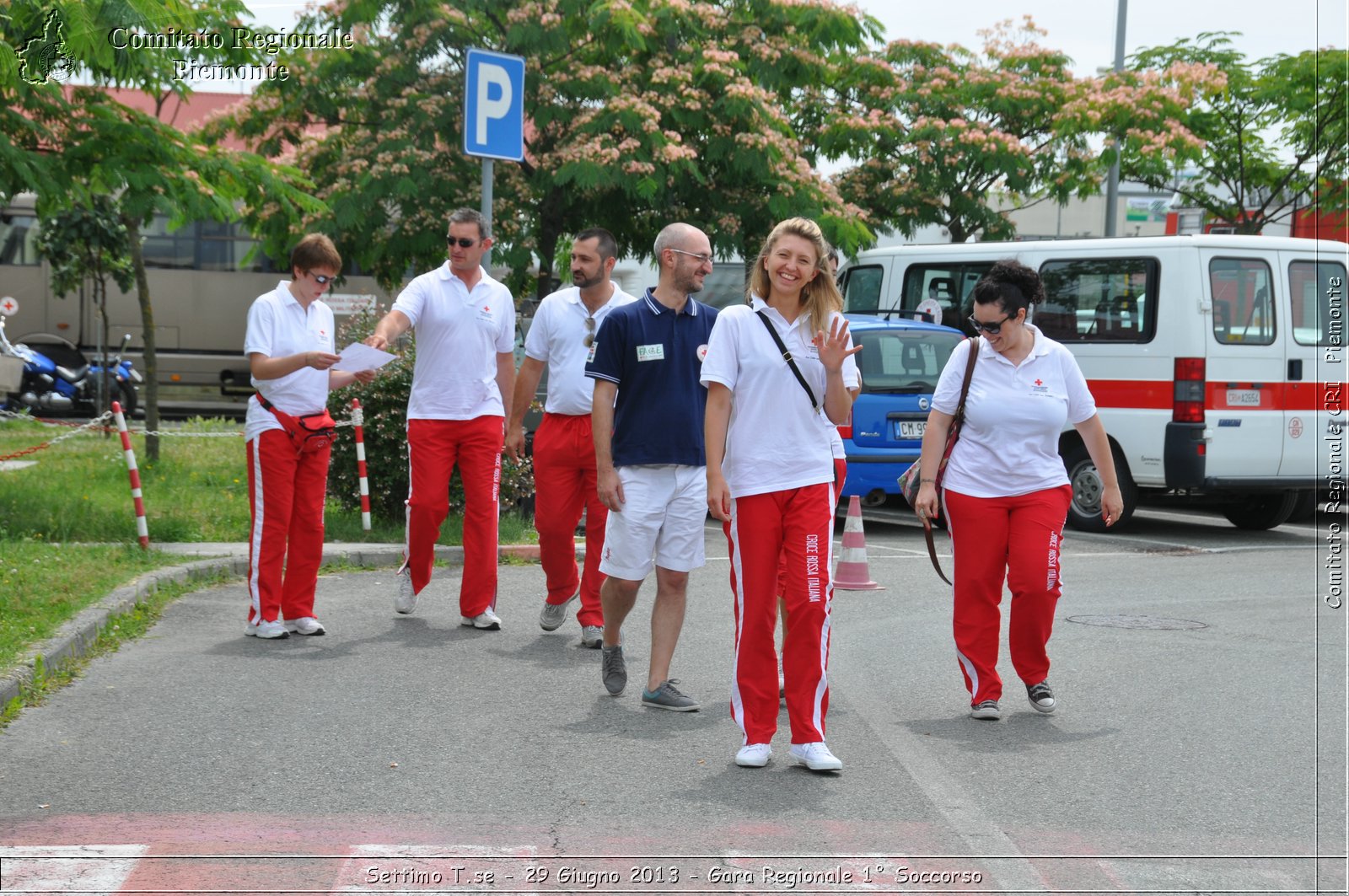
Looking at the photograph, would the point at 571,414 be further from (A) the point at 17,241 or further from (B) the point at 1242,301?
(A) the point at 17,241

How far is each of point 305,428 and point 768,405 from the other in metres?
3.05

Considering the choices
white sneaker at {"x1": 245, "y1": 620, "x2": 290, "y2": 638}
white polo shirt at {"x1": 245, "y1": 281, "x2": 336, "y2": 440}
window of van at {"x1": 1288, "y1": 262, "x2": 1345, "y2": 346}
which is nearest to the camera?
white polo shirt at {"x1": 245, "y1": 281, "x2": 336, "y2": 440}

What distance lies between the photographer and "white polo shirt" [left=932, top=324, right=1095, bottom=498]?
6930 millimetres

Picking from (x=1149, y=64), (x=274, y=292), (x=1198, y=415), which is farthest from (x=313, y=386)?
(x=1149, y=64)

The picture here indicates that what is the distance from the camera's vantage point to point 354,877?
14.3 ft

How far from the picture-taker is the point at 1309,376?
556 inches

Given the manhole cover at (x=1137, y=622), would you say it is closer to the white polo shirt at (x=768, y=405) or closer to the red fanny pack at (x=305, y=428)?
the white polo shirt at (x=768, y=405)

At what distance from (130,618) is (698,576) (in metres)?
4.08

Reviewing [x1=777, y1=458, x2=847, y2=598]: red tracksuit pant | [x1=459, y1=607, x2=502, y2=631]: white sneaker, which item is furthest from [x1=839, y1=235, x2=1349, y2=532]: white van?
[x1=777, y1=458, x2=847, y2=598]: red tracksuit pant

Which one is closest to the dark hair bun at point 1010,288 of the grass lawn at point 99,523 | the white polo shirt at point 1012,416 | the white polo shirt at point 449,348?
the white polo shirt at point 1012,416

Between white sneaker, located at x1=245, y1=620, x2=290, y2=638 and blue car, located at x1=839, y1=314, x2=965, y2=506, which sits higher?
blue car, located at x1=839, y1=314, x2=965, y2=506

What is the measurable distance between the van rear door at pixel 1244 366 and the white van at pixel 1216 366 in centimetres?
1

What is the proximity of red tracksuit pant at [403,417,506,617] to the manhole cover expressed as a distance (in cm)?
350

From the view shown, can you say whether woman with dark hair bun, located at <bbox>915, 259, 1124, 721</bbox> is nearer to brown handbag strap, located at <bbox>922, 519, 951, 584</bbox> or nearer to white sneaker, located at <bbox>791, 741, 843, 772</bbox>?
brown handbag strap, located at <bbox>922, 519, 951, 584</bbox>
